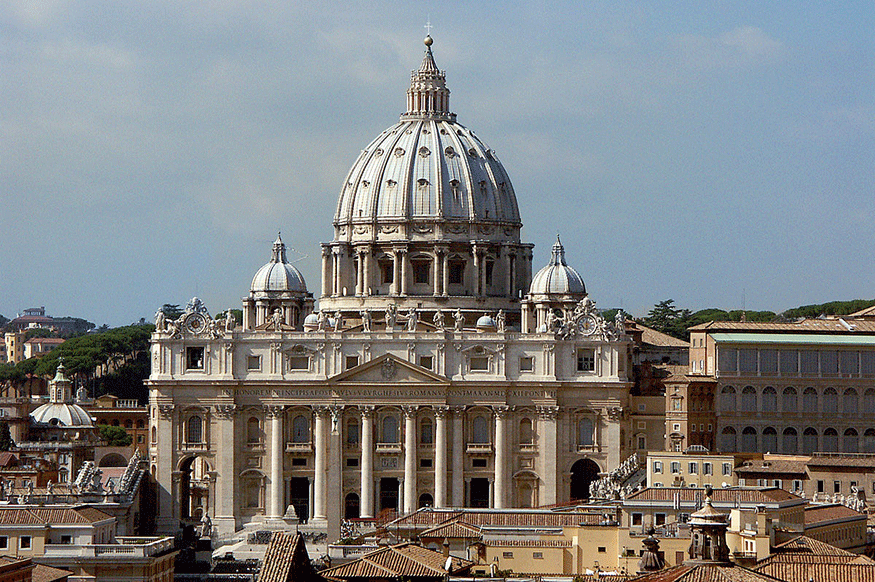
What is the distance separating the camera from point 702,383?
5960 inches

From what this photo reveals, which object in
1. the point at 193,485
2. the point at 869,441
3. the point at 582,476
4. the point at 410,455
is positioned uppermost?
the point at 869,441

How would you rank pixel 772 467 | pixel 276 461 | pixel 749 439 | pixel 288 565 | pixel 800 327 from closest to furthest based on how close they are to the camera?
pixel 288 565, pixel 772 467, pixel 749 439, pixel 800 327, pixel 276 461

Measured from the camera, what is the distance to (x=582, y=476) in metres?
157

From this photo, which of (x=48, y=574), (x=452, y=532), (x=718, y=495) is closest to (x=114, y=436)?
(x=718, y=495)

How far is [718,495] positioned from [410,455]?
54.0m

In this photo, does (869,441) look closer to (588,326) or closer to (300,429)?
(588,326)

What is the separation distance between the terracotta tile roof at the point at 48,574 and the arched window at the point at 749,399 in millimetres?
70569

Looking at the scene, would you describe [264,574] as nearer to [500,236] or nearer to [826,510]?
[826,510]

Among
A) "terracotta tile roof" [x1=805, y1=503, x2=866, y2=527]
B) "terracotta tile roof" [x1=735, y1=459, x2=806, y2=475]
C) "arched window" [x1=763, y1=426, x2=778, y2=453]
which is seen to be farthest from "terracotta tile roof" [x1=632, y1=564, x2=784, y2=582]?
"arched window" [x1=763, y1=426, x2=778, y2=453]

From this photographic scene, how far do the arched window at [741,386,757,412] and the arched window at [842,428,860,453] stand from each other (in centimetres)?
555

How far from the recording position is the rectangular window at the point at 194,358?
158750 mm

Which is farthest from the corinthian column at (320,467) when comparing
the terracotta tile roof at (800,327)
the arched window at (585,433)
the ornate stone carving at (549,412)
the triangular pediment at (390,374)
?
the terracotta tile roof at (800,327)

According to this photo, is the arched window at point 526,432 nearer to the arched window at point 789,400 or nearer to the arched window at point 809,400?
the arched window at point 789,400

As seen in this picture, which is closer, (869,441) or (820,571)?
(820,571)
